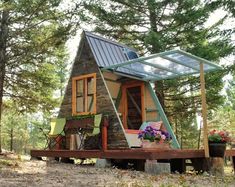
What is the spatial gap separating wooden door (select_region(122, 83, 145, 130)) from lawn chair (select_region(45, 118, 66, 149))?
2.16 meters

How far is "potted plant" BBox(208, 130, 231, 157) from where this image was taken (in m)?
8.08

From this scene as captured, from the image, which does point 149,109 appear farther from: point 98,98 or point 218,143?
point 218,143

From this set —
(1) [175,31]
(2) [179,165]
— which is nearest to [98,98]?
(2) [179,165]

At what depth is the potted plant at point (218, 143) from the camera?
26.5 feet

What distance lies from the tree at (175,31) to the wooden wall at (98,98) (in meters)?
3.03

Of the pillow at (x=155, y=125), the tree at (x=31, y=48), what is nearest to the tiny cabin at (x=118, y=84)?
the pillow at (x=155, y=125)

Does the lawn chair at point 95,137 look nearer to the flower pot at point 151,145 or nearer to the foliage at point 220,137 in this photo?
the flower pot at point 151,145

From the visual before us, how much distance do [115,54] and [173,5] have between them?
4.65 m

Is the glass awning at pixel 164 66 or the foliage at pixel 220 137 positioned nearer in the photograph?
the foliage at pixel 220 137

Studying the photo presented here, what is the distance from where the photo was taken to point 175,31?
14.0 meters

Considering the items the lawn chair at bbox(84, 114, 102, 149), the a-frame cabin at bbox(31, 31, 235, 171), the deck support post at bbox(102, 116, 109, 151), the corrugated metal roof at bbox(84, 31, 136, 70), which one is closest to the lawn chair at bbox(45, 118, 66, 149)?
the a-frame cabin at bbox(31, 31, 235, 171)

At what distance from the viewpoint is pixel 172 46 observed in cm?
1420

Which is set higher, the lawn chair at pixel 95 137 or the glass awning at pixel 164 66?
the glass awning at pixel 164 66

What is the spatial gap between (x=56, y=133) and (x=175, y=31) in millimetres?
6708
